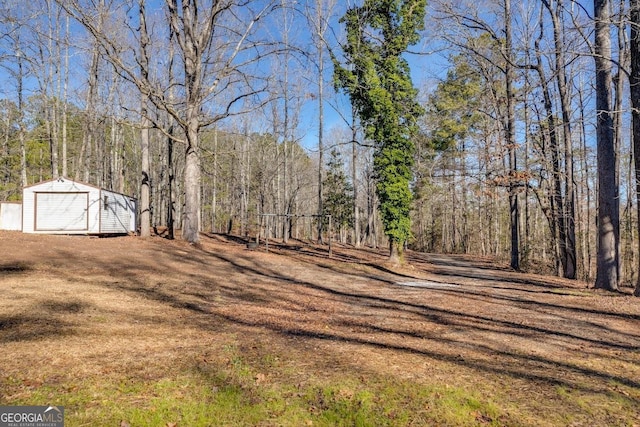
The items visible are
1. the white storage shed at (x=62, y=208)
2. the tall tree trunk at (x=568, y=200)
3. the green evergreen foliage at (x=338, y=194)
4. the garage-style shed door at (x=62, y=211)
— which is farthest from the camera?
the green evergreen foliage at (x=338, y=194)

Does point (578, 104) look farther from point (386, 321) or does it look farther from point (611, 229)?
point (386, 321)

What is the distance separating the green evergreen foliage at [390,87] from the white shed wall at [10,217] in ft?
60.0

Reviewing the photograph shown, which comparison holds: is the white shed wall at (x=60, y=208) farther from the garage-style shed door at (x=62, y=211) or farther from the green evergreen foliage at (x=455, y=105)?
the green evergreen foliage at (x=455, y=105)

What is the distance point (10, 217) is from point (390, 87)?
20.4 meters

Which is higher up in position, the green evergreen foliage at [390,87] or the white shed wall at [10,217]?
the green evergreen foliage at [390,87]

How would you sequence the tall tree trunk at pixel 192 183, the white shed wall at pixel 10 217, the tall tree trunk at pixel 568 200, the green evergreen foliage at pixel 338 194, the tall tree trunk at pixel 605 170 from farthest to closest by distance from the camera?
the green evergreen foliage at pixel 338 194
the white shed wall at pixel 10 217
the tall tree trunk at pixel 192 183
the tall tree trunk at pixel 568 200
the tall tree trunk at pixel 605 170

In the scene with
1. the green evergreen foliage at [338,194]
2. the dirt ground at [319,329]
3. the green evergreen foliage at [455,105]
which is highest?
the green evergreen foliage at [455,105]

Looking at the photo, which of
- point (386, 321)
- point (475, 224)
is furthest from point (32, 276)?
point (475, 224)

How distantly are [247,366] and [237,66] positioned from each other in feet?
46.3

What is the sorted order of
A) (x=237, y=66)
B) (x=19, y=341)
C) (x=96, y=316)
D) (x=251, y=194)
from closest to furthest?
(x=19, y=341)
(x=96, y=316)
(x=237, y=66)
(x=251, y=194)

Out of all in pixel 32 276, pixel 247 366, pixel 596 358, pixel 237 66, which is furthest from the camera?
pixel 237 66

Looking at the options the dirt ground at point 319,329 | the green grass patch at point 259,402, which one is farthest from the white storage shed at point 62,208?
the green grass patch at point 259,402

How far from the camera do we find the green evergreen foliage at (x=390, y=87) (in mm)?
15938

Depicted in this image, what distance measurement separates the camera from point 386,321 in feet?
Result: 21.0
